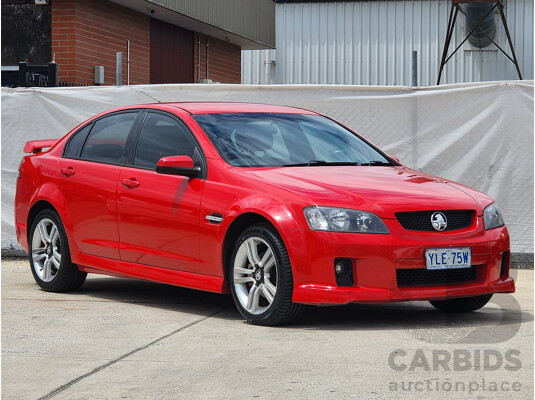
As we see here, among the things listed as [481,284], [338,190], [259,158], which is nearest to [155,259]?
[259,158]

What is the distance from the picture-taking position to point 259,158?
316 inches

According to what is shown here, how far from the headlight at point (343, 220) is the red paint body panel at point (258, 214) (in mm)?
39

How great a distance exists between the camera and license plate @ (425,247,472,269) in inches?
284

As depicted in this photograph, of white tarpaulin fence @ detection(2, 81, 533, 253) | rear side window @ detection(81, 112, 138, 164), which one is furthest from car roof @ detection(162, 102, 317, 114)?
white tarpaulin fence @ detection(2, 81, 533, 253)

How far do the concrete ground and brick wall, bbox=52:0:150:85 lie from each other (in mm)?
10488

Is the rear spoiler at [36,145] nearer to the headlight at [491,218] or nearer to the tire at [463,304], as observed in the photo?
the tire at [463,304]

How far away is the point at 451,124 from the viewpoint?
11.4 m

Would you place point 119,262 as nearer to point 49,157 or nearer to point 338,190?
point 49,157

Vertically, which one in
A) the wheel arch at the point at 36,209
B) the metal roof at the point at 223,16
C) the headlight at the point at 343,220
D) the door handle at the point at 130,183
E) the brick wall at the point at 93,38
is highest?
the metal roof at the point at 223,16

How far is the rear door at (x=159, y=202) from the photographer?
789cm

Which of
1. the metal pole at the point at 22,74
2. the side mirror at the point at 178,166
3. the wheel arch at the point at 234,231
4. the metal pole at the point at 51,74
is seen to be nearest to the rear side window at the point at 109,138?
the side mirror at the point at 178,166

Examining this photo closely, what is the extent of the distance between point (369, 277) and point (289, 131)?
1.84 meters

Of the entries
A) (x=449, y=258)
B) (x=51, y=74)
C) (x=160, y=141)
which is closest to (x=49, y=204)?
(x=160, y=141)

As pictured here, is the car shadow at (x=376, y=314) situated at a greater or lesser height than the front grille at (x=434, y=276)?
lesser
